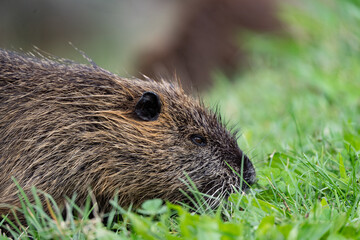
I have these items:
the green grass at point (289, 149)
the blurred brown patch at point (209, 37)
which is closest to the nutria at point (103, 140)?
the green grass at point (289, 149)

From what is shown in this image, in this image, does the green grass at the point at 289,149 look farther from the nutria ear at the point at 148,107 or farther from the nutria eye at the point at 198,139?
the nutria ear at the point at 148,107

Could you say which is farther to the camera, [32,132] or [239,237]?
[32,132]

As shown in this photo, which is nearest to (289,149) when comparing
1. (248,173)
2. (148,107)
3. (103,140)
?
(248,173)

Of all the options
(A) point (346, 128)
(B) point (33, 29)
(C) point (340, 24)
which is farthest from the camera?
(B) point (33, 29)

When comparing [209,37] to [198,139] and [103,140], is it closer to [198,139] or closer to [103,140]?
[198,139]

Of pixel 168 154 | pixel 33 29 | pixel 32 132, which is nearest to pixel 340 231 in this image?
pixel 168 154

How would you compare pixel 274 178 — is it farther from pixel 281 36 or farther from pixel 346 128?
pixel 281 36

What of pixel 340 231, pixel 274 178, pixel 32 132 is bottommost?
pixel 340 231
